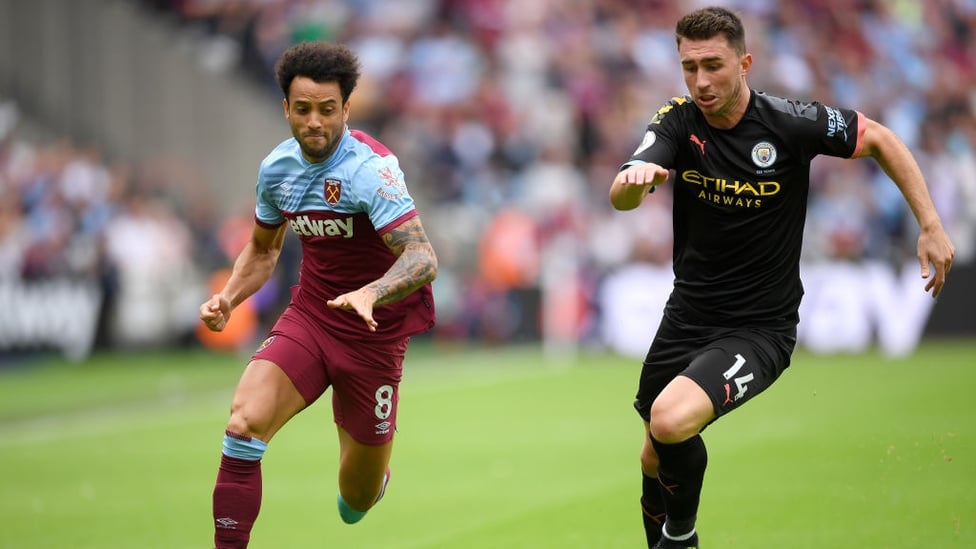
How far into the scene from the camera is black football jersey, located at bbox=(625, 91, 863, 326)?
21.9 ft

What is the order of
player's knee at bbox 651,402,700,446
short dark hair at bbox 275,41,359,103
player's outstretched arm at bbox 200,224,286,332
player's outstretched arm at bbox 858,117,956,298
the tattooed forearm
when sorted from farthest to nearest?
1. player's outstretched arm at bbox 200,224,286,332
2. short dark hair at bbox 275,41,359,103
3. player's outstretched arm at bbox 858,117,956,298
4. the tattooed forearm
5. player's knee at bbox 651,402,700,446

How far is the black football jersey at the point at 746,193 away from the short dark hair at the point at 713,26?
40cm

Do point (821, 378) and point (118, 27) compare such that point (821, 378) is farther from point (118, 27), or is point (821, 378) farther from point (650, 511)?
point (118, 27)

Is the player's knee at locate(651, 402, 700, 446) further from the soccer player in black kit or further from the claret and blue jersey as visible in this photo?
the claret and blue jersey

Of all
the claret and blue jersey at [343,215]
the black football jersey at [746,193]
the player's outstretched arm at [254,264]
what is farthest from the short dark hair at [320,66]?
the black football jersey at [746,193]

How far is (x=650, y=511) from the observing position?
284 inches

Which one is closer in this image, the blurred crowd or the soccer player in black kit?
the soccer player in black kit

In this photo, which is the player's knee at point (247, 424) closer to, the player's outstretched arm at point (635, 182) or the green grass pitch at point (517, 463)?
the green grass pitch at point (517, 463)

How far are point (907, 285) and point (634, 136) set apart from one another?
611cm

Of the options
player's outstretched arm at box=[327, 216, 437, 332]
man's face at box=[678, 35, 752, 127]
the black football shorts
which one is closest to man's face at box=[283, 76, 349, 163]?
player's outstretched arm at box=[327, 216, 437, 332]

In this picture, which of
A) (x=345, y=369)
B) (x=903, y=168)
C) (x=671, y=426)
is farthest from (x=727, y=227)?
(x=345, y=369)

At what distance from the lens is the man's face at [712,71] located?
257 inches

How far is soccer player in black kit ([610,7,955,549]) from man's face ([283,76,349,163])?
5.34 feet

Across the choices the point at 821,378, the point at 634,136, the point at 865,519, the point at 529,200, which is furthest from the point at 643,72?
the point at 865,519
